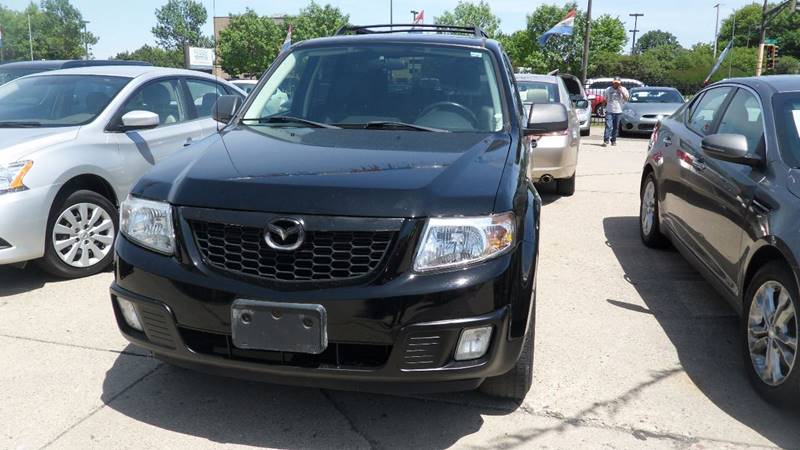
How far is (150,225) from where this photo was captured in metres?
2.83

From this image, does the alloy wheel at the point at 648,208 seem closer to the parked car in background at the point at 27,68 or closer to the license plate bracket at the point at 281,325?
the license plate bracket at the point at 281,325

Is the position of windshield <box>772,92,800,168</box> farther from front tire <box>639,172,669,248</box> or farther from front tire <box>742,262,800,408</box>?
front tire <box>639,172,669,248</box>

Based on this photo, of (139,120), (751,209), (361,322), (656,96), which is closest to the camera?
(361,322)

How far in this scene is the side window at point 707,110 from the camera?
490cm

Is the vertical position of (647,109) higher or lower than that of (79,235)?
higher

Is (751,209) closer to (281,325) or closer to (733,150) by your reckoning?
(733,150)

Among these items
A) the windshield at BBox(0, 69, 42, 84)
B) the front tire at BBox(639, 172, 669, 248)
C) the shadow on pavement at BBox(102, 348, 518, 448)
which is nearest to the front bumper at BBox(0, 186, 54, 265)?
the shadow on pavement at BBox(102, 348, 518, 448)

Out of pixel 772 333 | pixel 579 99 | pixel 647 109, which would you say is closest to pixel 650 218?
pixel 772 333

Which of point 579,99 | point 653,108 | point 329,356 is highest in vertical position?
point 579,99

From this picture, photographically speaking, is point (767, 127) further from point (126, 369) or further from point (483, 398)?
point (126, 369)

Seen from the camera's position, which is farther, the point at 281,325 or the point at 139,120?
the point at 139,120

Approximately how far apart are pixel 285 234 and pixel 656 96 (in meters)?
19.2

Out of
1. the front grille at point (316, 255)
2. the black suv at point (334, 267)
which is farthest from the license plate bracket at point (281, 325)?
the front grille at point (316, 255)

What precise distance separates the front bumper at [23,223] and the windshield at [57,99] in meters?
0.85
